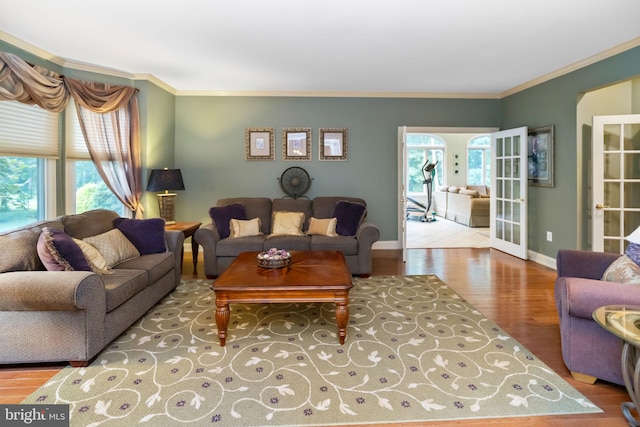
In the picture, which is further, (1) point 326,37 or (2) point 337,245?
(2) point 337,245

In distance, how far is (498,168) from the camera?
5.82 meters

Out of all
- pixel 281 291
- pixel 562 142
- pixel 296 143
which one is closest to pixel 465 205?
pixel 562 142

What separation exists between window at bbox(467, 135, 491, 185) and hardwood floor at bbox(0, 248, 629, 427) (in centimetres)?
573

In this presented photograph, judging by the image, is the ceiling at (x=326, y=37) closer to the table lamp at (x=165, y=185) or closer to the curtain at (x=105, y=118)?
the curtain at (x=105, y=118)

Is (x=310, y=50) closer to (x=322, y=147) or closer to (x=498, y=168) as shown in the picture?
(x=322, y=147)

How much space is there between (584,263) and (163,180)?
4420mm

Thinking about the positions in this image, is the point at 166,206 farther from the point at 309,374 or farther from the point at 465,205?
the point at 465,205

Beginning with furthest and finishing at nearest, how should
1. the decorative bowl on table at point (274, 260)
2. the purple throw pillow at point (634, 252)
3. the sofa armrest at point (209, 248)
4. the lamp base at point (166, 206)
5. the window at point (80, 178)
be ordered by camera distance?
the lamp base at point (166, 206) < the sofa armrest at point (209, 248) < the window at point (80, 178) < the decorative bowl on table at point (274, 260) < the purple throw pillow at point (634, 252)

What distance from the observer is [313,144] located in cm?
574

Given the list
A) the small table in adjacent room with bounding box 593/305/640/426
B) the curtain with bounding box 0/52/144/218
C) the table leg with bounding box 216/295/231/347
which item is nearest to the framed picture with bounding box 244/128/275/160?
the curtain with bounding box 0/52/144/218

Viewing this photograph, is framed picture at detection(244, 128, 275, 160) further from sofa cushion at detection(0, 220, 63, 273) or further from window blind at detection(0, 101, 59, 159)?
sofa cushion at detection(0, 220, 63, 273)

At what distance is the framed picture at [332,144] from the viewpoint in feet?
18.8

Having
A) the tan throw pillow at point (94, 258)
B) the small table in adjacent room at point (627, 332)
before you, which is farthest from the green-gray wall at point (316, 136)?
the small table in adjacent room at point (627, 332)

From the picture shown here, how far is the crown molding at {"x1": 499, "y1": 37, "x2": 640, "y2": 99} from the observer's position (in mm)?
3639
